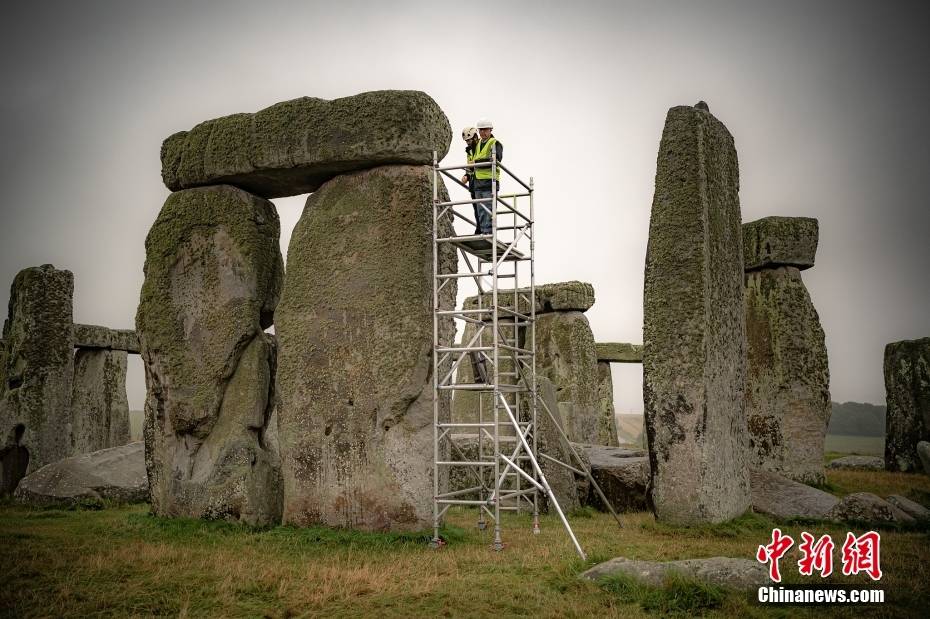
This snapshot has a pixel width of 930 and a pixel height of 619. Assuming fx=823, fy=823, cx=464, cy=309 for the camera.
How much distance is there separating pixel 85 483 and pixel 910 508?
10565mm

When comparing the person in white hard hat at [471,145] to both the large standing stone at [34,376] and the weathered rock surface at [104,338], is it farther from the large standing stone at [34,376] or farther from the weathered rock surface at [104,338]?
the weathered rock surface at [104,338]

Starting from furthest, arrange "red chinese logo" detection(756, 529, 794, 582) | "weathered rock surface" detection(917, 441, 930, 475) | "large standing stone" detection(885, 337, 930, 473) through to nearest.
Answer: "large standing stone" detection(885, 337, 930, 473) < "weathered rock surface" detection(917, 441, 930, 475) < "red chinese logo" detection(756, 529, 794, 582)

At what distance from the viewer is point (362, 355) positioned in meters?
9.07

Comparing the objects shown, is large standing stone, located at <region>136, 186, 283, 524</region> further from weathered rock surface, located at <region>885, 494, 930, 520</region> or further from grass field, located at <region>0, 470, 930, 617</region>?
weathered rock surface, located at <region>885, 494, 930, 520</region>

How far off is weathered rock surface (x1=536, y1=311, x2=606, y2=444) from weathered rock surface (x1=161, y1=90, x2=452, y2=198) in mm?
8877

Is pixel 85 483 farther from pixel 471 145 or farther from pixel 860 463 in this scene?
pixel 860 463

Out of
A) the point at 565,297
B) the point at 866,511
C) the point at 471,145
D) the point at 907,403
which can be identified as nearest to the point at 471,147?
the point at 471,145

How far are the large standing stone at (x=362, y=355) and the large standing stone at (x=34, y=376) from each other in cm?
524

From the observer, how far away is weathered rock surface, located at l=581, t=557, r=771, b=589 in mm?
5969

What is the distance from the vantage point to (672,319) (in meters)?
8.84

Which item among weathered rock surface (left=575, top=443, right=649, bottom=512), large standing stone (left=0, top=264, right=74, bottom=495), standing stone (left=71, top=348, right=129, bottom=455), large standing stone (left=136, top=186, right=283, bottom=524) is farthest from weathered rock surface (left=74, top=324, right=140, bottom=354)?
weathered rock surface (left=575, top=443, right=649, bottom=512)

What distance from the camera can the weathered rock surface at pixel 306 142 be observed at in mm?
9094

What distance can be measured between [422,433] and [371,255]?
2061 millimetres

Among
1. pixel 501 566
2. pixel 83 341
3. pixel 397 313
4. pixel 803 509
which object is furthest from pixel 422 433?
pixel 83 341
